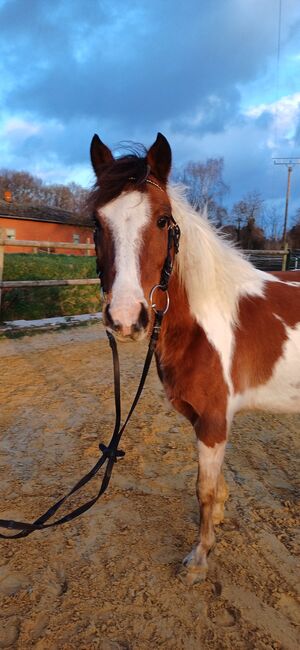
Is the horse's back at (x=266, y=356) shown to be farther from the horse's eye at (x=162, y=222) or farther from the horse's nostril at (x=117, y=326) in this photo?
the horse's nostril at (x=117, y=326)

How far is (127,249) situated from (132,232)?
3.3 inches

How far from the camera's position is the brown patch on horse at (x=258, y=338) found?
2273 millimetres

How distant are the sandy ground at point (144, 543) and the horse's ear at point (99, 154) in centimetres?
215

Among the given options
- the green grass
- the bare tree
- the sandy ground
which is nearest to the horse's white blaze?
the sandy ground

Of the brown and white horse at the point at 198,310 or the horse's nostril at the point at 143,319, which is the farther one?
the brown and white horse at the point at 198,310

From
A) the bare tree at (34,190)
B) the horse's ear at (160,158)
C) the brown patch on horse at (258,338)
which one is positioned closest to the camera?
the horse's ear at (160,158)

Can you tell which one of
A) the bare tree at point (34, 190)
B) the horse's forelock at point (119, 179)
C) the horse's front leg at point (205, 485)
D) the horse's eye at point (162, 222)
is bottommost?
the horse's front leg at point (205, 485)

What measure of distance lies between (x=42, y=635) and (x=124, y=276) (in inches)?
64.9

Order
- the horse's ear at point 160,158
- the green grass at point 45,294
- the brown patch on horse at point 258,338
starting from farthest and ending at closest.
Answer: the green grass at point 45,294 → the brown patch on horse at point 258,338 → the horse's ear at point 160,158

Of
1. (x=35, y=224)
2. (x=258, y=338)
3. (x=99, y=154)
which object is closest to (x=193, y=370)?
(x=258, y=338)

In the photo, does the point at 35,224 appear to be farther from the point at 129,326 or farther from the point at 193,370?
the point at 129,326

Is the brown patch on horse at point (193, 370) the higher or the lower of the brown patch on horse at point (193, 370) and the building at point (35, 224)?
the lower

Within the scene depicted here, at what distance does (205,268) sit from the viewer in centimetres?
219

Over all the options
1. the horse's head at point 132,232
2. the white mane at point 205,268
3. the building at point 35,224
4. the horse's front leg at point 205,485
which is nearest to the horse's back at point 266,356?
the white mane at point 205,268
